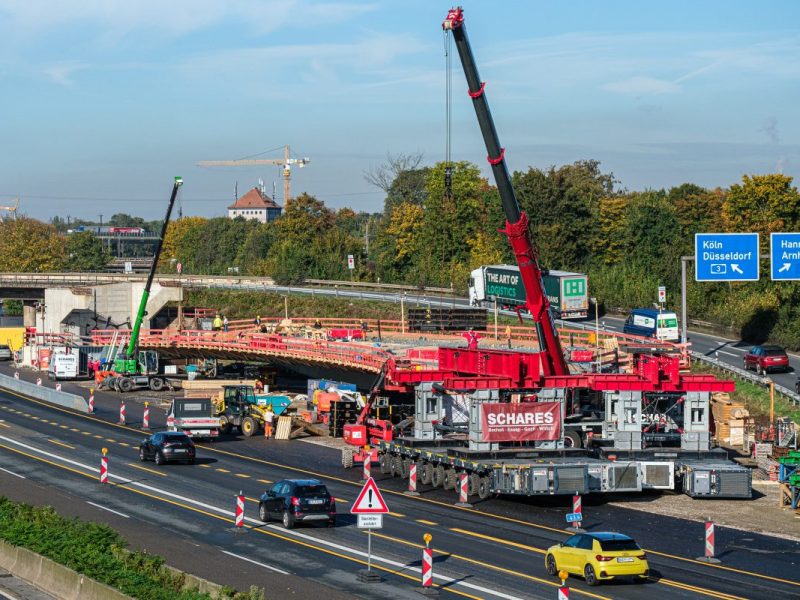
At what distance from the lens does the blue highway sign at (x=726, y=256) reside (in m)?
64.9

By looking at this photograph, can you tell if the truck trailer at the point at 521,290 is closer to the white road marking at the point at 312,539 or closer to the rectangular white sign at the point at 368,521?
the white road marking at the point at 312,539

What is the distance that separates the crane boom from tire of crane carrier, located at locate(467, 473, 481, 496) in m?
5.81

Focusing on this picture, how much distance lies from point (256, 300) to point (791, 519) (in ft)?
301

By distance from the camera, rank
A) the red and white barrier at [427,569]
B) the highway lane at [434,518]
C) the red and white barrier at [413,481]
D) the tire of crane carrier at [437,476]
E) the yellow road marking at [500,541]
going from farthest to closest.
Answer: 1. the tire of crane carrier at [437,476]
2. the red and white barrier at [413,481]
3. the yellow road marking at [500,541]
4. the highway lane at [434,518]
5. the red and white barrier at [427,569]

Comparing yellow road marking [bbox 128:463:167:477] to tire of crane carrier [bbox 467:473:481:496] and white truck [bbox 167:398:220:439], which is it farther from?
tire of crane carrier [bbox 467:473:481:496]

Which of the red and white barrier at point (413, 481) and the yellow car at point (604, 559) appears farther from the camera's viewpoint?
the red and white barrier at point (413, 481)

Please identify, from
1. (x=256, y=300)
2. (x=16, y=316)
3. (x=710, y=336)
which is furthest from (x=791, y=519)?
(x=16, y=316)

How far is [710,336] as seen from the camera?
9044cm

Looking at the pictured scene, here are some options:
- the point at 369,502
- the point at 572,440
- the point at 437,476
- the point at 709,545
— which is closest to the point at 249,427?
the point at 437,476

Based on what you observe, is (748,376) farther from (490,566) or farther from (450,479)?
(490,566)

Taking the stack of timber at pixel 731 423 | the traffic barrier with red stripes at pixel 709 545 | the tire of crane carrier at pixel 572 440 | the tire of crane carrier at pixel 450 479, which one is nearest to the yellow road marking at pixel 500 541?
the traffic barrier with red stripes at pixel 709 545

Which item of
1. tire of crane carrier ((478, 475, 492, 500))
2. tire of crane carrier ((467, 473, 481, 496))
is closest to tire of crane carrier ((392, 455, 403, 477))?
tire of crane carrier ((467, 473, 481, 496))

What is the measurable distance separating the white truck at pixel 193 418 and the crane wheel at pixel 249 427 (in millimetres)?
3179

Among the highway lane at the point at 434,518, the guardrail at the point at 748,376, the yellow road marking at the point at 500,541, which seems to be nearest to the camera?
the highway lane at the point at 434,518
